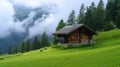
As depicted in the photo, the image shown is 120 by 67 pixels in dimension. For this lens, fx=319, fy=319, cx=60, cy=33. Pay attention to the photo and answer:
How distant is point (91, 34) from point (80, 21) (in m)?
30.7

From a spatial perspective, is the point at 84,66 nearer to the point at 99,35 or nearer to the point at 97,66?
the point at 97,66

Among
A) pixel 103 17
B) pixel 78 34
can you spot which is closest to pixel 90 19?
pixel 103 17

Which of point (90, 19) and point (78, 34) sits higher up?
point (90, 19)

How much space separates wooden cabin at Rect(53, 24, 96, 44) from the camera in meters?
88.4

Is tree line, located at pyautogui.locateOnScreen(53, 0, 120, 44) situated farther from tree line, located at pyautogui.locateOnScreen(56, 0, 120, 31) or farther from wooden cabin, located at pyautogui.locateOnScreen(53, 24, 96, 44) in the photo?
wooden cabin, located at pyautogui.locateOnScreen(53, 24, 96, 44)

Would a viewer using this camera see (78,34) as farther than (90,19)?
No

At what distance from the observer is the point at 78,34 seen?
90.8 meters

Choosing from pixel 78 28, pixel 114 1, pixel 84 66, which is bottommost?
pixel 84 66

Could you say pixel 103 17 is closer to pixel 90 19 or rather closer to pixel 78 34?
pixel 90 19

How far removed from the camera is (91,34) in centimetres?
9106

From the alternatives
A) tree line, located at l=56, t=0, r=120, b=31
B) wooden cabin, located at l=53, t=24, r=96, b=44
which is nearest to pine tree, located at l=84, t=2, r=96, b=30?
tree line, located at l=56, t=0, r=120, b=31

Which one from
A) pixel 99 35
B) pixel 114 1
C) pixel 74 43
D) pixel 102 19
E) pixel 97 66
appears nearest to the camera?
pixel 97 66

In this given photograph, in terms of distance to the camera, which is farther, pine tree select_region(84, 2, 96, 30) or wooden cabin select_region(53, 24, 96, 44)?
pine tree select_region(84, 2, 96, 30)

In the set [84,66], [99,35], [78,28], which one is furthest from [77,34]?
[84,66]
